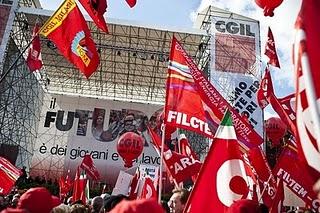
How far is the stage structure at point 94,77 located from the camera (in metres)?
17.4

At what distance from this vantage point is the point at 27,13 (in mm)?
16422

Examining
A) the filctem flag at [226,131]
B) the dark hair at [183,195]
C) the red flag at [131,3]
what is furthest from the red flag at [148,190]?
the filctem flag at [226,131]

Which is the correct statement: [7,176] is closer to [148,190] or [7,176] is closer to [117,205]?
[148,190]

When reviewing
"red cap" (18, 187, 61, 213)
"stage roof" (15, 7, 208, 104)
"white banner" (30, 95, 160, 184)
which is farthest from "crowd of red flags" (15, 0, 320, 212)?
"white banner" (30, 95, 160, 184)

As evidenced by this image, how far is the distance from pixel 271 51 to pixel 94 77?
1404 centimetres

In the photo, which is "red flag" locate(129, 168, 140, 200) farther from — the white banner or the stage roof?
the white banner

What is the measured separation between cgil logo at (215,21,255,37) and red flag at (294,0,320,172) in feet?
51.3

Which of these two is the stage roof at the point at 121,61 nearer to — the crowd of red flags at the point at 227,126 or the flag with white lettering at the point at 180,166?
the crowd of red flags at the point at 227,126

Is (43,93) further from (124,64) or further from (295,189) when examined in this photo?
(295,189)

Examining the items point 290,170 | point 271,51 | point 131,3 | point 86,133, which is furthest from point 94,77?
point 290,170

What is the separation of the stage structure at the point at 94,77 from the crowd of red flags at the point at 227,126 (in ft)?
29.5

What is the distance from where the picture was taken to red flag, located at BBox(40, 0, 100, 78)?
6.49 metres

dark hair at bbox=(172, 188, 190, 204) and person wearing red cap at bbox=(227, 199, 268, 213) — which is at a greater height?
dark hair at bbox=(172, 188, 190, 204)

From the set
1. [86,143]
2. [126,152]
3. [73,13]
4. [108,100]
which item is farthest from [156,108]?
[73,13]
